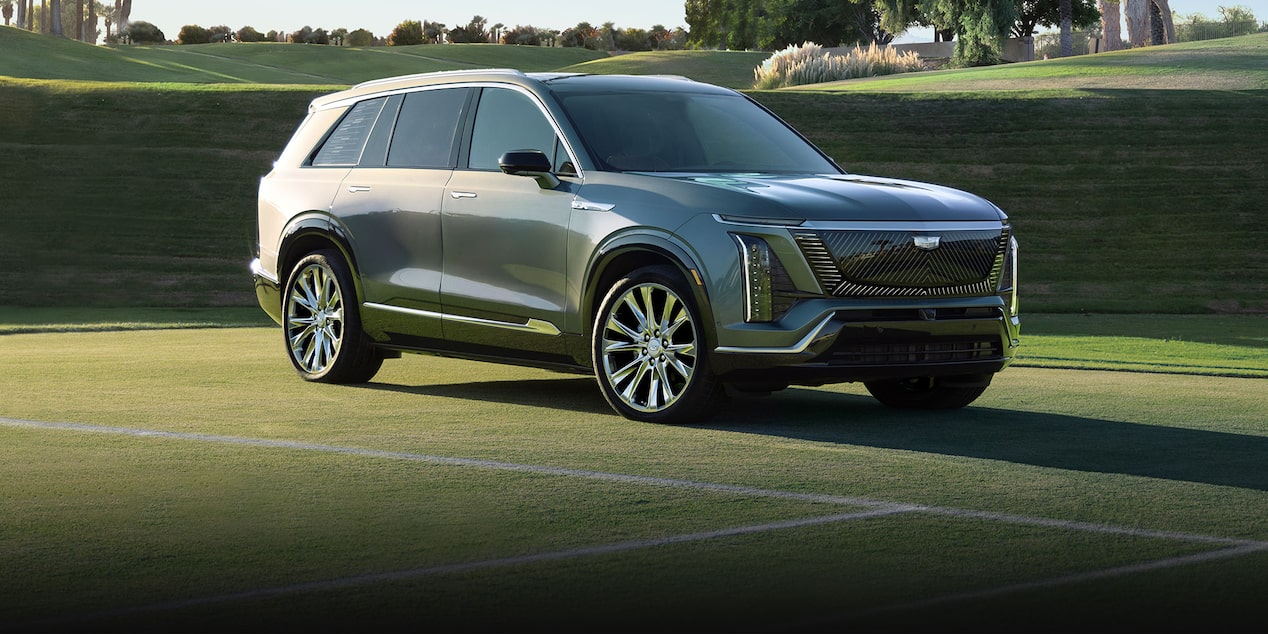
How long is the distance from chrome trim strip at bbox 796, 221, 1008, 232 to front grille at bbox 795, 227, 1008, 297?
0.02 m

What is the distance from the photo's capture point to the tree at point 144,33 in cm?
9212

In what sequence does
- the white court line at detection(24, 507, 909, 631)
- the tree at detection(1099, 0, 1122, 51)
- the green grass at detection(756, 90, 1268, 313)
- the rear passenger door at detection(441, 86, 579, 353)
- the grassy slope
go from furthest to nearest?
the tree at detection(1099, 0, 1122, 51), the grassy slope, the green grass at detection(756, 90, 1268, 313), the rear passenger door at detection(441, 86, 579, 353), the white court line at detection(24, 507, 909, 631)

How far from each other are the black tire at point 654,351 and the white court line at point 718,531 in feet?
5.35

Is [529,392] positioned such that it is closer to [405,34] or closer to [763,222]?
[763,222]

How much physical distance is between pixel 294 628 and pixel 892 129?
1043 inches

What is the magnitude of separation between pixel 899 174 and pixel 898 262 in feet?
64.8

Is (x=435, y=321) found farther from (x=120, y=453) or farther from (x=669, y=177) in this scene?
(x=120, y=453)

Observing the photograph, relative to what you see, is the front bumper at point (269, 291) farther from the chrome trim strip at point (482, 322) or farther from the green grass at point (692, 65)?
the green grass at point (692, 65)

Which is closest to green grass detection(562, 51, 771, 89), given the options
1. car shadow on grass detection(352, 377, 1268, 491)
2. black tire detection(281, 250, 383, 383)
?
black tire detection(281, 250, 383, 383)

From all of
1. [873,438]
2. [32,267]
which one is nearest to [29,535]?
[873,438]

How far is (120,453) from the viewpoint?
26.5ft

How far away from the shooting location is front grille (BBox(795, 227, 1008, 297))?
28.8 feet

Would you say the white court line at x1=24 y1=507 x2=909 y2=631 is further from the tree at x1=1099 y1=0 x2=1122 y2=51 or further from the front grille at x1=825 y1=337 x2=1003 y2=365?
the tree at x1=1099 y1=0 x2=1122 y2=51

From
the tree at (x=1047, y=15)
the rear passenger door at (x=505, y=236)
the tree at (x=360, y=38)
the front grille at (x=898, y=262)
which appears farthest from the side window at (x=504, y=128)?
the tree at (x=360, y=38)
